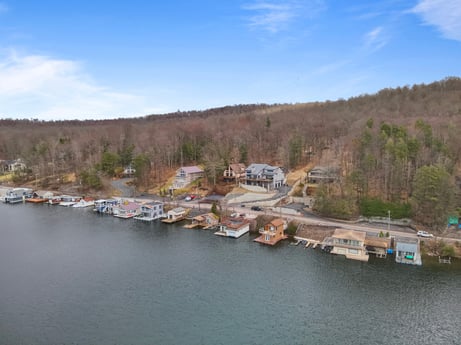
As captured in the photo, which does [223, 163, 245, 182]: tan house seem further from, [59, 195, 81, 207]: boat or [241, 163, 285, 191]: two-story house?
[59, 195, 81, 207]: boat

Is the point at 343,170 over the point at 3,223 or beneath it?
over

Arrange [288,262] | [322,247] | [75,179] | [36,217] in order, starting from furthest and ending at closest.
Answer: [75,179], [36,217], [322,247], [288,262]

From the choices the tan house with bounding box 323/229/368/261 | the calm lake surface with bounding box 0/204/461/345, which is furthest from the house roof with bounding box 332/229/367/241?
the calm lake surface with bounding box 0/204/461/345

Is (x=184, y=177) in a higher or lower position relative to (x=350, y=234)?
higher

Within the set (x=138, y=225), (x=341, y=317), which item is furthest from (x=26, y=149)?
(x=341, y=317)

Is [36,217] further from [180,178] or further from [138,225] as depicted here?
[180,178]

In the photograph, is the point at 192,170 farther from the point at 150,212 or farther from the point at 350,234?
the point at 350,234

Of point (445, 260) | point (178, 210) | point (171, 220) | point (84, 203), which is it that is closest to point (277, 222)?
point (171, 220)
